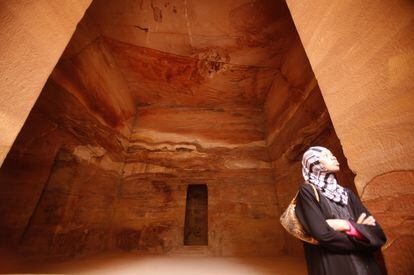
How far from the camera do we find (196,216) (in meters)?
5.48

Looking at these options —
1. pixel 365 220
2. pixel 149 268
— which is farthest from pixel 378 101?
pixel 149 268

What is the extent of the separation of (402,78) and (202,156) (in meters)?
4.60

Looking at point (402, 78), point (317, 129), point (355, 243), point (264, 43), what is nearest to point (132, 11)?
point (264, 43)

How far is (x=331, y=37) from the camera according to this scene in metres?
1.54

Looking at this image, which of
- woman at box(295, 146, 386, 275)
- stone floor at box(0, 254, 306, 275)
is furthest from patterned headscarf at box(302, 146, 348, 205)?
stone floor at box(0, 254, 306, 275)

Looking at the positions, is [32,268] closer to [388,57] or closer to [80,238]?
[80,238]

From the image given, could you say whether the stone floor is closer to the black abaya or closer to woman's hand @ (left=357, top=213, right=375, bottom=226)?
the black abaya

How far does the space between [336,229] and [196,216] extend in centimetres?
479

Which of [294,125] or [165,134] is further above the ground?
[165,134]

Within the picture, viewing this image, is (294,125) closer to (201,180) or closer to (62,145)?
(201,180)

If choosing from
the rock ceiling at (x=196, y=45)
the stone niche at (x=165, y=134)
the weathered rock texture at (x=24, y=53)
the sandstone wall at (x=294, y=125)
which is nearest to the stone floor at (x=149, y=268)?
the stone niche at (x=165, y=134)

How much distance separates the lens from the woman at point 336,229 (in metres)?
1.08

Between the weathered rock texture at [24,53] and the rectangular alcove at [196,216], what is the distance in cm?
453

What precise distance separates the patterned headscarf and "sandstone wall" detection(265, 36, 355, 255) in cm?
140
